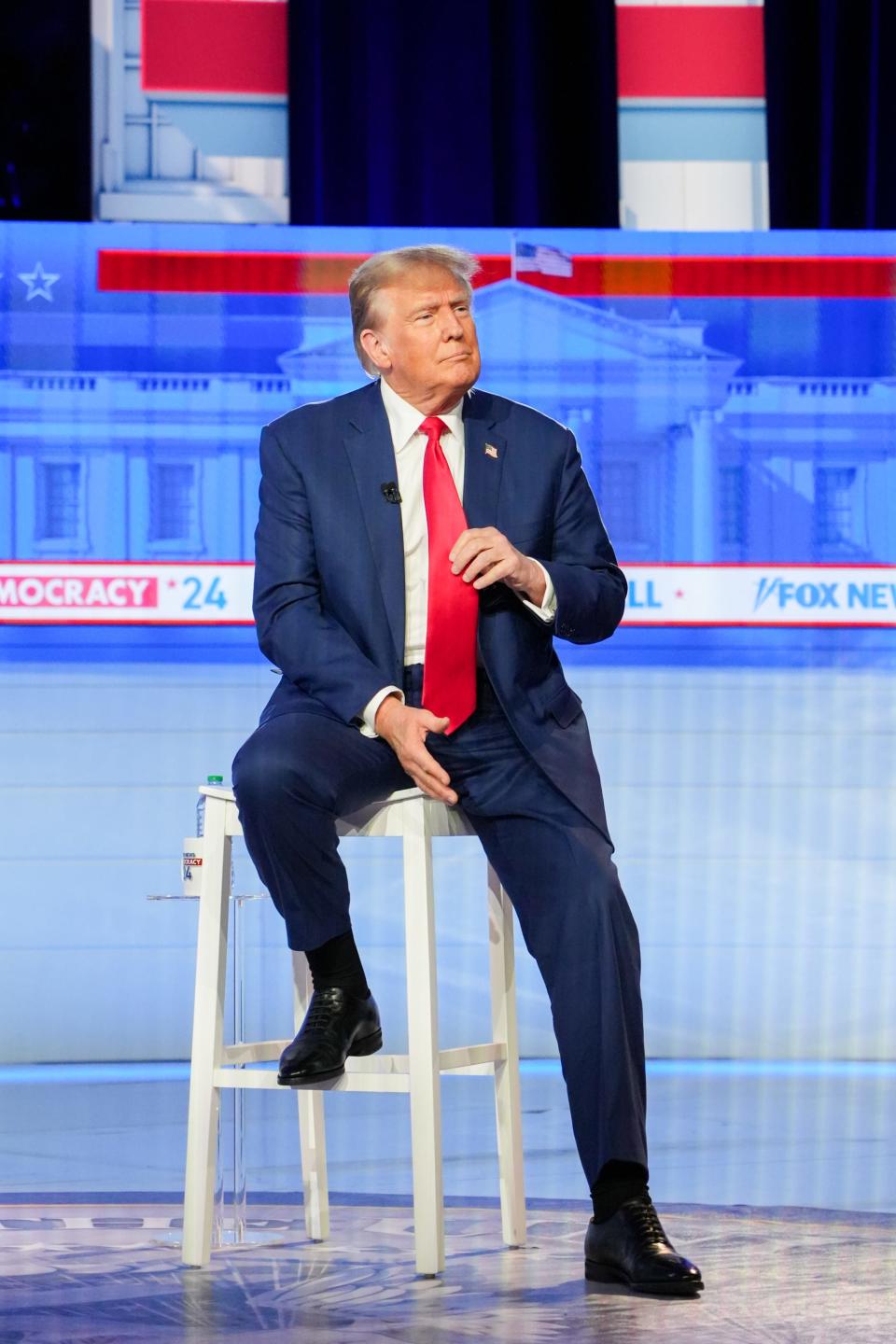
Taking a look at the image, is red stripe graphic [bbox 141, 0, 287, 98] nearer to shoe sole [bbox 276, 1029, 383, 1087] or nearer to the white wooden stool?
the white wooden stool

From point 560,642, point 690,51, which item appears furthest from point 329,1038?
point 690,51

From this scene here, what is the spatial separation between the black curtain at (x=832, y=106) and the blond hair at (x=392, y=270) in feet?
8.22

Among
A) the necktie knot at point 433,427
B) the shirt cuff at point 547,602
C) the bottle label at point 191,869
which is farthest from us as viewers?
the bottle label at point 191,869

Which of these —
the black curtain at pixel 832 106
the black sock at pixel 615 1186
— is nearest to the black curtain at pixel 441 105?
the black curtain at pixel 832 106

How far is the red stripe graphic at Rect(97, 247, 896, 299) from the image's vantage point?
171 inches

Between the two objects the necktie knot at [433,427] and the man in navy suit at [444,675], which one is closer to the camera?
the man in navy suit at [444,675]

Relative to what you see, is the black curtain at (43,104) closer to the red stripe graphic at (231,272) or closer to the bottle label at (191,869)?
the red stripe graphic at (231,272)

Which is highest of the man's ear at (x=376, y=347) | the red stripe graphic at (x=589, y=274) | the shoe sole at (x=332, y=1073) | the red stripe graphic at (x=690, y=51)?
the red stripe graphic at (x=690, y=51)

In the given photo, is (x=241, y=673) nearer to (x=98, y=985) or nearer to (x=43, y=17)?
(x=98, y=985)

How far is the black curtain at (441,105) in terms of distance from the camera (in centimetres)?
423

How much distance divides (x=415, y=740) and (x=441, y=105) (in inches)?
113

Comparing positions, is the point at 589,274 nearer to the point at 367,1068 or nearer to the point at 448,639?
the point at 448,639

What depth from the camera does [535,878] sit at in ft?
6.16

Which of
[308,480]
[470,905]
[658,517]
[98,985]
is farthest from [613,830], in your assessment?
[308,480]
